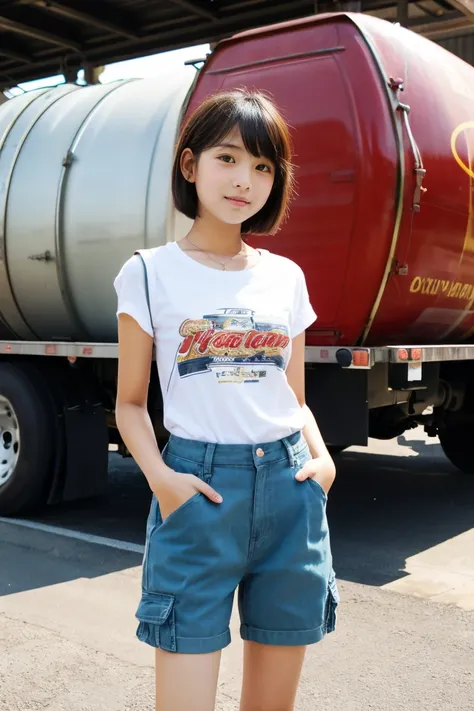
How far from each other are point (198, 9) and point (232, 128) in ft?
45.4

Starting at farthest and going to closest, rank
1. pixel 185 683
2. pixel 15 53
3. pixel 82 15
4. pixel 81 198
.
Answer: pixel 15 53 → pixel 82 15 → pixel 81 198 → pixel 185 683

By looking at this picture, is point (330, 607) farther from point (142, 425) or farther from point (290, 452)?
point (142, 425)

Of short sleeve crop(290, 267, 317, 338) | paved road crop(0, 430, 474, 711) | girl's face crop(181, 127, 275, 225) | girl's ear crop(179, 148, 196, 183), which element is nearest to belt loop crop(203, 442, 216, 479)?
short sleeve crop(290, 267, 317, 338)

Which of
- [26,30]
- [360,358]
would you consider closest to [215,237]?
[360,358]

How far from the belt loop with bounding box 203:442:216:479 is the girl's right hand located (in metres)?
0.03

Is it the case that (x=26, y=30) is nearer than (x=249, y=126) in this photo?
No

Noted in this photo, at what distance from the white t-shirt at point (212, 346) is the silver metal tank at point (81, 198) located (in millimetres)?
3941

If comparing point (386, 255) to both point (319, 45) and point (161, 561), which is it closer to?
point (319, 45)

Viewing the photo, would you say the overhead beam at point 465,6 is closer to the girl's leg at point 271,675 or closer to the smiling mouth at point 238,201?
the smiling mouth at point 238,201

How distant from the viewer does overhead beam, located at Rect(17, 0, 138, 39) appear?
47.8 feet

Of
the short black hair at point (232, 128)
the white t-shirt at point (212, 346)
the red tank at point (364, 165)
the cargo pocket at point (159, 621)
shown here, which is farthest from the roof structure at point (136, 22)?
the cargo pocket at point (159, 621)

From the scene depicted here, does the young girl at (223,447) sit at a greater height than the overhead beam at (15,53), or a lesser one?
lesser

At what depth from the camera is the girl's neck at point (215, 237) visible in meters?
2.03

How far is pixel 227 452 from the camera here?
187cm
